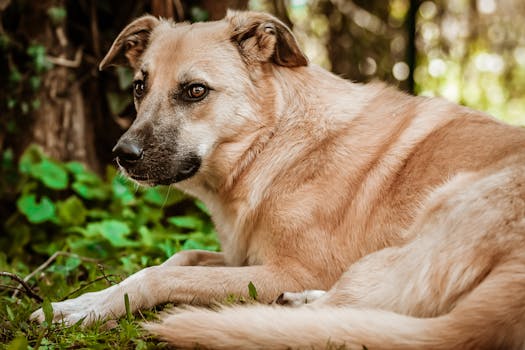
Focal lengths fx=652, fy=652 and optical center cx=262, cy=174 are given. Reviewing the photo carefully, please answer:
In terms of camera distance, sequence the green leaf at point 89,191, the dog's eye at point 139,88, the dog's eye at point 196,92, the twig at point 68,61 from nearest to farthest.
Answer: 1. the dog's eye at point 196,92
2. the dog's eye at point 139,88
3. the green leaf at point 89,191
4. the twig at point 68,61

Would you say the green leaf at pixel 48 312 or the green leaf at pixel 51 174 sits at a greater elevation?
the green leaf at pixel 51 174

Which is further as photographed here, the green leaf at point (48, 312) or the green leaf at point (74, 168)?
the green leaf at point (74, 168)

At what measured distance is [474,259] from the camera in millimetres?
2330

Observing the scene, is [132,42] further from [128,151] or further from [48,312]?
[48,312]

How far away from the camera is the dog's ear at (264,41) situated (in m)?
3.37

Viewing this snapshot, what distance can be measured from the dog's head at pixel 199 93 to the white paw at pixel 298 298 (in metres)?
0.83

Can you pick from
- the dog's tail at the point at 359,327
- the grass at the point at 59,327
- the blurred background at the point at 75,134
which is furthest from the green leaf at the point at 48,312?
the blurred background at the point at 75,134

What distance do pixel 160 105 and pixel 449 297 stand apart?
169 centimetres

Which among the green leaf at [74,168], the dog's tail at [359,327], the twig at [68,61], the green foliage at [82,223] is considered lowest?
the green foliage at [82,223]

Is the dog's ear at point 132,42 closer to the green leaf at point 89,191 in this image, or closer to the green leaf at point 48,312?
the green leaf at point 89,191

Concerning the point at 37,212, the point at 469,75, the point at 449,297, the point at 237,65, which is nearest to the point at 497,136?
the point at 449,297

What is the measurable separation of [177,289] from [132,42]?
1.65 metres

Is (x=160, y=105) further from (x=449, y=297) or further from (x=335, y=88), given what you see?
(x=449, y=297)

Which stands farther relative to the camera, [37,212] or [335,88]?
[37,212]
